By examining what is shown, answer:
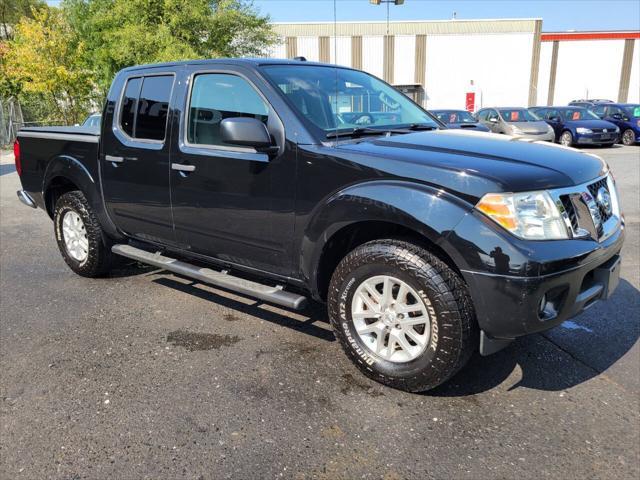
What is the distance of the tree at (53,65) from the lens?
24.4 meters

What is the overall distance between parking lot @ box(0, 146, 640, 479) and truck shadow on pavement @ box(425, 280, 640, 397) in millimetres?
13

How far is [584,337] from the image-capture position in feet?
12.6

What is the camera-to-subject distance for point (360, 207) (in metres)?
3.02

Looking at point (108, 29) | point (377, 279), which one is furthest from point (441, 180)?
point (108, 29)

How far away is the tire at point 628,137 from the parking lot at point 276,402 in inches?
759

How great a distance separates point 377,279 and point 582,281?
42.1 inches

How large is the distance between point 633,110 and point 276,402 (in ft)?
74.9

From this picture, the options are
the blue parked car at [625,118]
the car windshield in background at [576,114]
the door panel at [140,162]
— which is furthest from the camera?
the blue parked car at [625,118]

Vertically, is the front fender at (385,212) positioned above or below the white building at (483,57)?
below

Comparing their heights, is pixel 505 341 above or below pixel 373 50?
below

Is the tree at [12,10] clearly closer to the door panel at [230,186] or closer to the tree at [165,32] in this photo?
the tree at [165,32]

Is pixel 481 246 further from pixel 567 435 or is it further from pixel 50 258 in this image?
pixel 50 258

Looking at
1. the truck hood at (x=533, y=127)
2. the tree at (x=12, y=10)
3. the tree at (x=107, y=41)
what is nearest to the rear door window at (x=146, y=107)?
the truck hood at (x=533, y=127)

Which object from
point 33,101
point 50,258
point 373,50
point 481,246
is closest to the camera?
point 481,246
